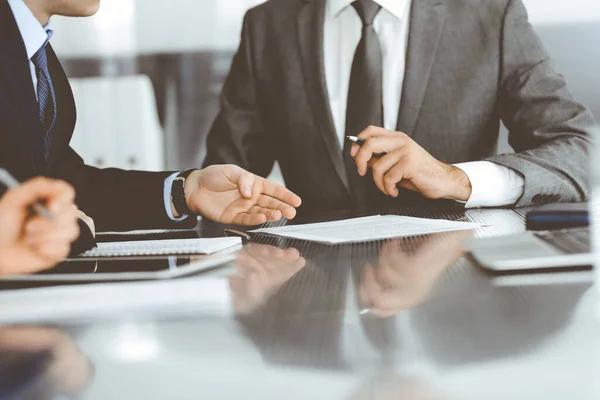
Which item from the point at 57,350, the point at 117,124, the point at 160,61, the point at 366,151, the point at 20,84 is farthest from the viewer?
the point at 160,61

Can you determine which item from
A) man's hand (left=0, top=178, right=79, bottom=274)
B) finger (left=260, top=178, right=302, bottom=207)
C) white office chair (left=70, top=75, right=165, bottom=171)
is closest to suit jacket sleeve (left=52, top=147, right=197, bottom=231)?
finger (left=260, top=178, right=302, bottom=207)

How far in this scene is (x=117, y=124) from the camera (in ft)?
9.49

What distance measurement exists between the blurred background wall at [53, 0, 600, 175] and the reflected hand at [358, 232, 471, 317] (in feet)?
7.35

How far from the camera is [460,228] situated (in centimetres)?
103

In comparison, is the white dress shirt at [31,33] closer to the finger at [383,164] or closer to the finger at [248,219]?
the finger at [248,219]

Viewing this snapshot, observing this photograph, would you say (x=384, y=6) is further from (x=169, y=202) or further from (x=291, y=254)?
(x=291, y=254)

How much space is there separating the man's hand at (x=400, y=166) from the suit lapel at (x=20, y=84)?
62 cm

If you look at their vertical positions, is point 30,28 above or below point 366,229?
above

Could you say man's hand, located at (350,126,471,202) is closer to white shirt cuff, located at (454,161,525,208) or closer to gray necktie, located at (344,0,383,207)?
white shirt cuff, located at (454,161,525,208)

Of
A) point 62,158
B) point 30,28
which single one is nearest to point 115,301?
point 62,158

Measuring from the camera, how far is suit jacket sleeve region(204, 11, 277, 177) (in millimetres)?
2000

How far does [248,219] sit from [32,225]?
2.19 feet

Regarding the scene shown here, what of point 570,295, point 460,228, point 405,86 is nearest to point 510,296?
point 570,295

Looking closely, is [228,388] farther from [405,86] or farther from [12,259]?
[405,86]
